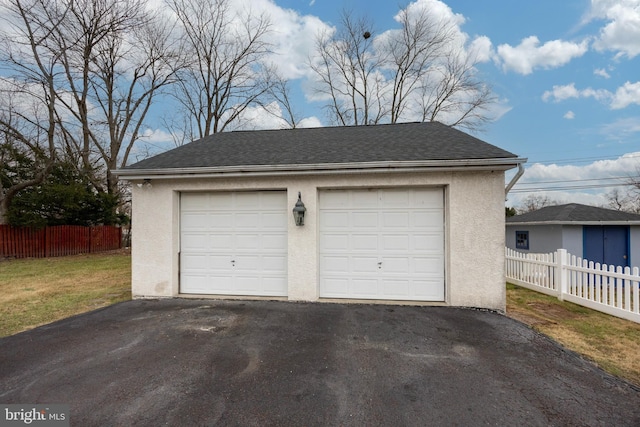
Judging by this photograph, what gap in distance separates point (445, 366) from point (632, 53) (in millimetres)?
14662

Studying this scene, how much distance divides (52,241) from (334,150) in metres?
16.7

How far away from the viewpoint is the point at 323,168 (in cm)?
549

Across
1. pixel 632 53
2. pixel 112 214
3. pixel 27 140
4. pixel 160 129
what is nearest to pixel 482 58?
pixel 632 53

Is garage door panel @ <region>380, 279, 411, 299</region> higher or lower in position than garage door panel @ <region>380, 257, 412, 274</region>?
lower

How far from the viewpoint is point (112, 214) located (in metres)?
17.8

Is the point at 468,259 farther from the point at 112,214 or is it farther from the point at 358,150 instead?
the point at 112,214

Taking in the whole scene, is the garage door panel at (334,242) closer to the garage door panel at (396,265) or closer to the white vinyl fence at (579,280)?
the garage door panel at (396,265)

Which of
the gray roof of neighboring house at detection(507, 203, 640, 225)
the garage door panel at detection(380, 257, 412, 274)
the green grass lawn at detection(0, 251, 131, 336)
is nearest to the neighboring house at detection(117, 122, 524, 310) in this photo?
the garage door panel at detection(380, 257, 412, 274)

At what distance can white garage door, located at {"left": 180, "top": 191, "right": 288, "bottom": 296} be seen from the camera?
19.7 ft

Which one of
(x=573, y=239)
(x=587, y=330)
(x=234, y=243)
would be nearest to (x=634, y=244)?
(x=573, y=239)

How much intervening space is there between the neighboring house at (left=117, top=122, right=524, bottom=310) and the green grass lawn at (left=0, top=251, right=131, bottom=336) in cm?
127

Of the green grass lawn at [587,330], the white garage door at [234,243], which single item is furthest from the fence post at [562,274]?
the white garage door at [234,243]

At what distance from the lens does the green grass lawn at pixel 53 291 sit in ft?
17.1

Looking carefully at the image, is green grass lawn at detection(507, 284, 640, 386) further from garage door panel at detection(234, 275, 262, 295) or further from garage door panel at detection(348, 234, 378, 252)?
garage door panel at detection(234, 275, 262, 295)
